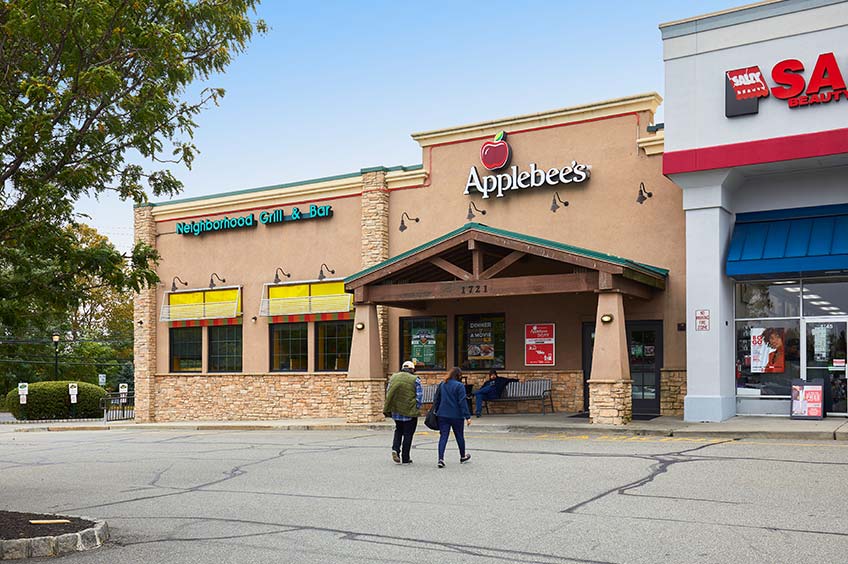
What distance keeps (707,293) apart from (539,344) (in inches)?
204

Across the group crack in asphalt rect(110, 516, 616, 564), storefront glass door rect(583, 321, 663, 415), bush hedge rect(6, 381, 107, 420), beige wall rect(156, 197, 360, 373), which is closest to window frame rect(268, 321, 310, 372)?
beige wall rect(156, 197, 360, 373)

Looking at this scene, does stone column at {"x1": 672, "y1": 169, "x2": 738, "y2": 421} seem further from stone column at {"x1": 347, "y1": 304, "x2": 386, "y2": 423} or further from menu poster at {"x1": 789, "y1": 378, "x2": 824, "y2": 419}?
stone column at {"x1": 347, "y1": 304, "x2": 386, "y2": 423}

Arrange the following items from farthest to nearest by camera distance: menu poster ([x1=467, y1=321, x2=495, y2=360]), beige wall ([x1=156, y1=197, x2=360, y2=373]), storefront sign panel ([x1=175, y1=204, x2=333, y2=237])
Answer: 1. storefront sign panel ([x1=175, y1=204, x2=333, y2=237])
2. beige wall ([x1=156, y1=197, x2=360, y2=373])
3. menu poster ([x1=467, y1=321, x2=495, y2=360])

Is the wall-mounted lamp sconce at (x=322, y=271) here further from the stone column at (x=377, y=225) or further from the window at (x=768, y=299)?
the window at (x=768, y=299)

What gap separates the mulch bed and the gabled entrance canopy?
1244cm

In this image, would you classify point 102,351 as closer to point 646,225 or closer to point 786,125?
point 646,225

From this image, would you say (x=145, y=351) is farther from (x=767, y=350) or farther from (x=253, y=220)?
(x=767, y=350)

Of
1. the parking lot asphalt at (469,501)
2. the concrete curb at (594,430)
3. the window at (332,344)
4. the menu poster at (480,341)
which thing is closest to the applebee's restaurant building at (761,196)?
the concrete curb at (594,430)

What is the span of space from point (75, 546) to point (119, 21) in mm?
5787

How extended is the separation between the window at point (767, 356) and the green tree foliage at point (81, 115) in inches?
574

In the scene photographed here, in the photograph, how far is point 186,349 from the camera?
3059cm

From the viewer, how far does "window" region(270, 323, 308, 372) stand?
28.0 meters

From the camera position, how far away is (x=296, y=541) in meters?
8.73

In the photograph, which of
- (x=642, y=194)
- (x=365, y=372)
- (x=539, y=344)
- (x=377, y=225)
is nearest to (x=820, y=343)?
(x=642, y=194)
